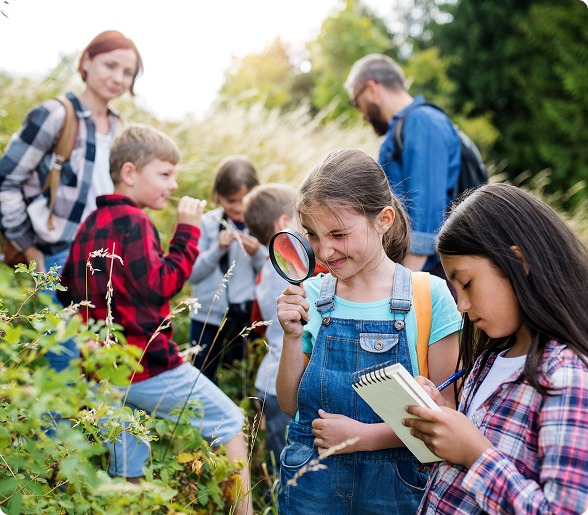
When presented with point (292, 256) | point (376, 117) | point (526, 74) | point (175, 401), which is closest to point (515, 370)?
point (292, 256)

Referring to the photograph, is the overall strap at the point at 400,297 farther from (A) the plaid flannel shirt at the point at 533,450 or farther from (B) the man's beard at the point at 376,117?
(B) the man's beard at the point at 376,117

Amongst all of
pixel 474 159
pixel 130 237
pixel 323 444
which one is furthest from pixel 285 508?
pixel 474 159

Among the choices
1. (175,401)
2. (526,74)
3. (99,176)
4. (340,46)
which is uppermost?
(340,46)

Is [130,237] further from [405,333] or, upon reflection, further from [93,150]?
[405,333]

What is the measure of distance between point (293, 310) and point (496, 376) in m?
0.66

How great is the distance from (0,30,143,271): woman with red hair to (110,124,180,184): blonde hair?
55 centimetres

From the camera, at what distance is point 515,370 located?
1682 millimetres

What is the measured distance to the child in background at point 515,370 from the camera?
4.67ft

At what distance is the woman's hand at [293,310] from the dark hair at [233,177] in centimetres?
220

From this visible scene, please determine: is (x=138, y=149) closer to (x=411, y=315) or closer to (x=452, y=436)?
(x=411, y=315)

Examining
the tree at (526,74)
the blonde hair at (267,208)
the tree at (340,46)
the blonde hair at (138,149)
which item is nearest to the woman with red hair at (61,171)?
the blonde hair at (138,149)

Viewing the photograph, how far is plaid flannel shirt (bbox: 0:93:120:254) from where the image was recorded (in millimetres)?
3504

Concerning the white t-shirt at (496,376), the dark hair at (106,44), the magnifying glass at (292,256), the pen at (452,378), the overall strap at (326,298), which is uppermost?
the dark hair at (106,44)

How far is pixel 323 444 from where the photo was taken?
77.6 inches
